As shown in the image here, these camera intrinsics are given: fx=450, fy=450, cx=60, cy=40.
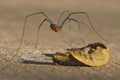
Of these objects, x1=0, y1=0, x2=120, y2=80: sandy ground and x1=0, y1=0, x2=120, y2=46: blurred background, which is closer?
x1=0, y1=0, x2=120, y2=80: sandy ground

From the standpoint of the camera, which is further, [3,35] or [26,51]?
[3,35]

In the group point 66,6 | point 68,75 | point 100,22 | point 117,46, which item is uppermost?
point 66,6

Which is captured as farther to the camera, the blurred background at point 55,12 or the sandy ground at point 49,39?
the blurred background at point 55,12

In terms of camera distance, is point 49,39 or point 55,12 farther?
point 55,12

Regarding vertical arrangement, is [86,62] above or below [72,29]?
below

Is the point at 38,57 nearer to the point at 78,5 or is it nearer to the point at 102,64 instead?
the point at 102,64

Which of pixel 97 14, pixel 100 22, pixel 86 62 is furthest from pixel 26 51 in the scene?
pixel 97 14

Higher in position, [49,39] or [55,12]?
[55,12]

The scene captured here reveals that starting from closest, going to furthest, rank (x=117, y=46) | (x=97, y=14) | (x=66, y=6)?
(x=117, y=46), (x=97, y=14), (x=66, y=6)
